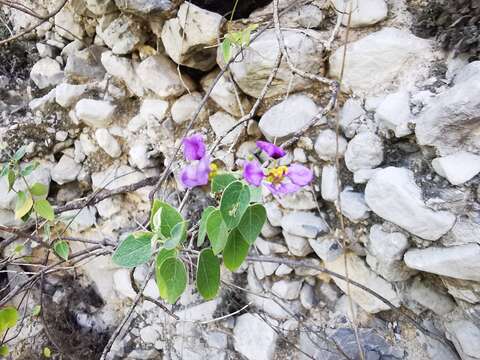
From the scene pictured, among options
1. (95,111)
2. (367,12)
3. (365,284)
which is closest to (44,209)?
(95,111)

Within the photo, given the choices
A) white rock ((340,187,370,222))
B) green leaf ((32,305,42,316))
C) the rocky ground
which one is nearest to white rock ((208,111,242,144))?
the rocky ground

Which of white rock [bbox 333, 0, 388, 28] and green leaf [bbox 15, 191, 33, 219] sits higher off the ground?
white rock [bbox 333, 0, 388, 28]

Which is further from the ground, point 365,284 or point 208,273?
point 208,273

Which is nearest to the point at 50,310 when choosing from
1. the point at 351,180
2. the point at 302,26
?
the point at 351,180

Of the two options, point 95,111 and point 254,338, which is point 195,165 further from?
point 95,111

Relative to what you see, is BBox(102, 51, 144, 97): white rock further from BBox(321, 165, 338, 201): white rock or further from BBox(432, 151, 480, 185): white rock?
BBox(432, 151, 480, 185): white rock
